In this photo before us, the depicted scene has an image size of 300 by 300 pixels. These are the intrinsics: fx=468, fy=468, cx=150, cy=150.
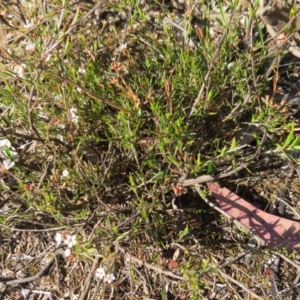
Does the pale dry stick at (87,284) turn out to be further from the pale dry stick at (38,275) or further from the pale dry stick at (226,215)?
the pale dry stick at (226,215)

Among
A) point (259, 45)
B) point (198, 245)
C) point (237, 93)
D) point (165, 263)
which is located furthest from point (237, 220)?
point (259, 45)

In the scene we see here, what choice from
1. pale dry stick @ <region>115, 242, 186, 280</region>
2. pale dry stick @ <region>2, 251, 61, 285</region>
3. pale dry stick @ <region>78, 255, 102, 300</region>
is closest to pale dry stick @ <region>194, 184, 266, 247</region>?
pale dry stick @ <region>115, 242, 186, 280</region>

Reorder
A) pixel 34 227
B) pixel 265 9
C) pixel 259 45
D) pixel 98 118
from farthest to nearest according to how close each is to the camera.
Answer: pixel 34 227 < pixel 98 118 < pixel 259 45 < pixel 265 9

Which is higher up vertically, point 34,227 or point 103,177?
point 103,177

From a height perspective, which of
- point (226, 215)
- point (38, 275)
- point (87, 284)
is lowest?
point (38, 275)

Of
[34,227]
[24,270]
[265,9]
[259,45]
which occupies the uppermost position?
[265,9]

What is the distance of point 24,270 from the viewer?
2.64 metres

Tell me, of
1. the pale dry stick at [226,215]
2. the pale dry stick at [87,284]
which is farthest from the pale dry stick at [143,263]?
the pale dry stick at [226,215]

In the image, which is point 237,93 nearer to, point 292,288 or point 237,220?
point 237,220

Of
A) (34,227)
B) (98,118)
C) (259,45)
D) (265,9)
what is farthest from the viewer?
(34,227)

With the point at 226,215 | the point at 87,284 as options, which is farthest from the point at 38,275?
the point at 226,215

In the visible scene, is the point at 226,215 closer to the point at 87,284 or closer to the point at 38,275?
the point at 87,284

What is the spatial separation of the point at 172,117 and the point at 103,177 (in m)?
0.45

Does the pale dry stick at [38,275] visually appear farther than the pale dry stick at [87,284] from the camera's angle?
Yes
